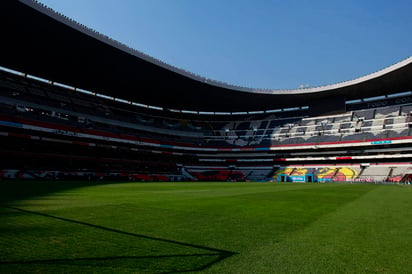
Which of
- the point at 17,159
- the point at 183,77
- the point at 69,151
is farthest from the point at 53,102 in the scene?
the point at 183,77

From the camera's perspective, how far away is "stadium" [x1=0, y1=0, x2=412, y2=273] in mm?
38219

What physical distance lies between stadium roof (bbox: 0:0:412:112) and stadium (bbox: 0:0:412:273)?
7.6 inches

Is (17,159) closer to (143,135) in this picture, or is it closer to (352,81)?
(143,135)

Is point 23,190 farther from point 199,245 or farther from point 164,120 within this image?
point 164,120

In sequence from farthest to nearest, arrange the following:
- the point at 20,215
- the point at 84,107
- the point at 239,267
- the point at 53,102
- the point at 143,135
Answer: the point at 143,135 < the point at 84,107 < the point at 53,102 < the point at 20,215 < the point at 239,267

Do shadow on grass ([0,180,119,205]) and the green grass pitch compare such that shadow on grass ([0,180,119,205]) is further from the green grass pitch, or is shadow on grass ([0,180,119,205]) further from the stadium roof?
the stadium roof

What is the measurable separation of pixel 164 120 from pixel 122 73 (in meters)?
26.6

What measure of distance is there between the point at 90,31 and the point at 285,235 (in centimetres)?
3627

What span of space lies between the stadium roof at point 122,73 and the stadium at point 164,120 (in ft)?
0.64

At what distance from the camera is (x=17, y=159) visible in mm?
38031

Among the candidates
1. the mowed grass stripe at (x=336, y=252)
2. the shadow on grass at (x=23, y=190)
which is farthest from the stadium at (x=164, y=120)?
the mowed grass stripe at (x=336, y=252)

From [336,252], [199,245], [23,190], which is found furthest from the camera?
[23,190]

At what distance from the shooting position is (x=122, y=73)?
46.2m

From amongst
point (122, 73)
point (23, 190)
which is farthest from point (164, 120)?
point (23, 190)
